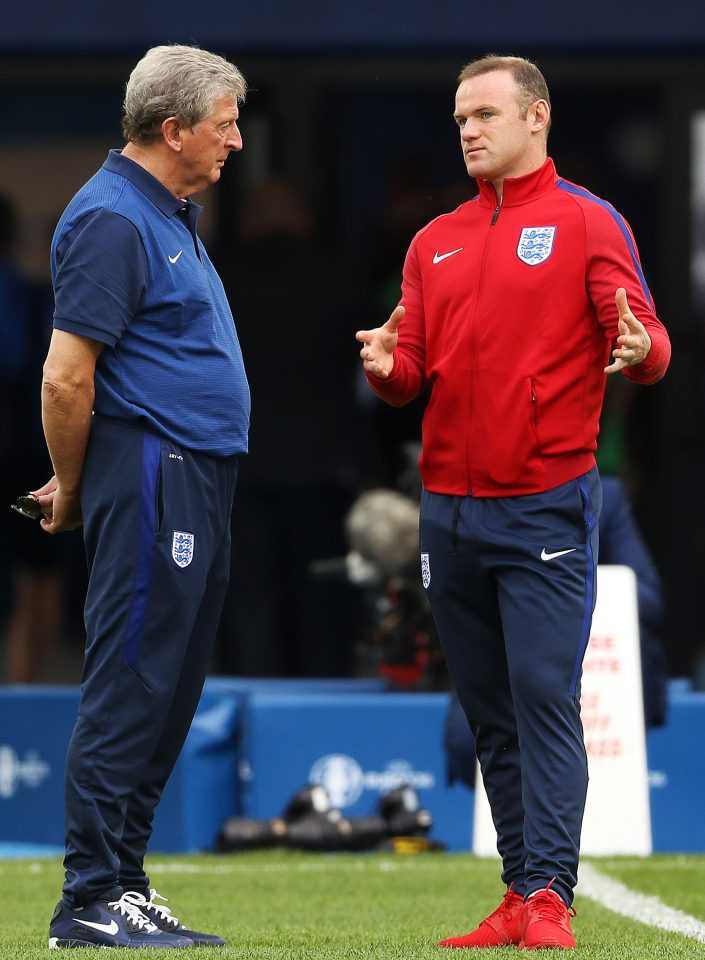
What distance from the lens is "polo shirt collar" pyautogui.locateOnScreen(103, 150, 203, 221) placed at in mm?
4047

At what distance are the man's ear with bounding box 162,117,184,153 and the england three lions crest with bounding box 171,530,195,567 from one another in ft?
2.74

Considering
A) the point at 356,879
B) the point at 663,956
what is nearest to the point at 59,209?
the point at 356,879

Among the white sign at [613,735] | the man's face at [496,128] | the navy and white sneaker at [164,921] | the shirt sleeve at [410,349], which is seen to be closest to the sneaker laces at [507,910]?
the navy and white sneaker at [164,921]

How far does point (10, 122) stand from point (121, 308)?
5.47 meters

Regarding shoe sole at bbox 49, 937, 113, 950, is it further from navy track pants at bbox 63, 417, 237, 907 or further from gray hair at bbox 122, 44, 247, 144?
gray hair at bbox 122, 44, 247, 144

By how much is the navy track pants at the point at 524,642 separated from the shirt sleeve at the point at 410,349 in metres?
0.24

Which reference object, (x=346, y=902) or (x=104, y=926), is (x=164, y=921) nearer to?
(x=104, y=926)

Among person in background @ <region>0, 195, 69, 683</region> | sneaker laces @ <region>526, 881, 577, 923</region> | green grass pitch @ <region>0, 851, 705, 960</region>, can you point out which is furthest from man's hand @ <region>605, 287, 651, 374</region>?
person in background @ <region>0, 195, 69, 683</region>

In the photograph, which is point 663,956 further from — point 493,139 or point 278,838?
point 278,838

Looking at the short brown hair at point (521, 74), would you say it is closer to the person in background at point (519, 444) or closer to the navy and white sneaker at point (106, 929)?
the person in background at point (519, 444)

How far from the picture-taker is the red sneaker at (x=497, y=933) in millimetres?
4051

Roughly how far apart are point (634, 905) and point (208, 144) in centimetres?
238

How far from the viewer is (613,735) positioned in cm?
655

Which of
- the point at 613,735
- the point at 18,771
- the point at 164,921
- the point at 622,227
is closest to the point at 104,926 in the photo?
the point at 164,921
